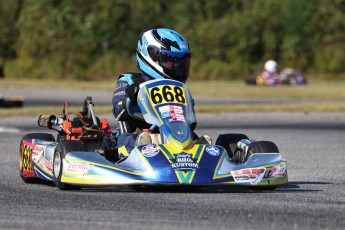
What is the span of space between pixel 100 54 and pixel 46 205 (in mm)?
45264

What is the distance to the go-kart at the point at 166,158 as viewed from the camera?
7945 mm

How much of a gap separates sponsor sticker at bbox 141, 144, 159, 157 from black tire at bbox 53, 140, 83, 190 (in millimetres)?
663

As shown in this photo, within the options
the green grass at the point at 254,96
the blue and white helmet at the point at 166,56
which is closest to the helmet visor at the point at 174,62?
the blue and white helmet at the point at 166,56

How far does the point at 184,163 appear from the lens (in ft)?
26.2

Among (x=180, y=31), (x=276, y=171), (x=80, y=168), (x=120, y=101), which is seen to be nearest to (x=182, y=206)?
(x=80, y=168)

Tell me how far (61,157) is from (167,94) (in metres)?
1.04

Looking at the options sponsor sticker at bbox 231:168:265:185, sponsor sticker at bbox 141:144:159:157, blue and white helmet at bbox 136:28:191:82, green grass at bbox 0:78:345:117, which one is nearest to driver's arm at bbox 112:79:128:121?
blue and white helmet at bbox 136:28:191:82

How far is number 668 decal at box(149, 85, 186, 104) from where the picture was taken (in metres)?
8.62

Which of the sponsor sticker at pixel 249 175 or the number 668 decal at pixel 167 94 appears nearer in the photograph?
the sponsor sticker at pixel 249 175

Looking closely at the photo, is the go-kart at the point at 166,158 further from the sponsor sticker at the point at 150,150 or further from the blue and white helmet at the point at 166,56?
the blue and white helmet at the point at 166,56

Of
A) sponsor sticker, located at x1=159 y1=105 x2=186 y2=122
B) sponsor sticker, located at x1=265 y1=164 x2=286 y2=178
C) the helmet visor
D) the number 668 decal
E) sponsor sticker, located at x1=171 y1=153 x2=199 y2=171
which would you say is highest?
the helmet visor

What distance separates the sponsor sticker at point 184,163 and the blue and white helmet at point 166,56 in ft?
4.42

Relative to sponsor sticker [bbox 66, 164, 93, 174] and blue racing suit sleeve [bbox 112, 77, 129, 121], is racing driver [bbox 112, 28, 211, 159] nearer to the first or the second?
blue racing suit sleeve [bbox 112, 77, 129, 121]

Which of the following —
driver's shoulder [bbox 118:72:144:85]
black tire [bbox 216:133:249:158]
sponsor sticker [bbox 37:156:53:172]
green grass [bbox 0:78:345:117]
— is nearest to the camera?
sponsor sticker [bbox 37:156:53:172]
